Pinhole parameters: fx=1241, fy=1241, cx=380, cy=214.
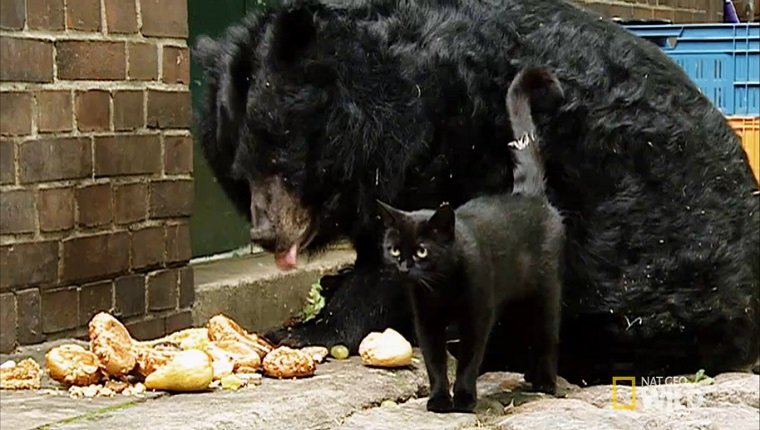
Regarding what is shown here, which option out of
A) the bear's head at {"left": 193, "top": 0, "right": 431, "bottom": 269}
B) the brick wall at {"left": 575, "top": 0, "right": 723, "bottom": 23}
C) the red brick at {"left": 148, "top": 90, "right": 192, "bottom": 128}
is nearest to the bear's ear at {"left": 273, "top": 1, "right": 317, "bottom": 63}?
the bear's head at {"left": 193, "top": 0, "right": 431, "bottom": 269}

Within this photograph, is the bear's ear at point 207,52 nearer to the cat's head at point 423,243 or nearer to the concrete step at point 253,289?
the concrete step at point 253,289

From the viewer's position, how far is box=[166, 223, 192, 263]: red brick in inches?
148

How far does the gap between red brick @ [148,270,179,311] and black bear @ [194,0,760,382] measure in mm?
760

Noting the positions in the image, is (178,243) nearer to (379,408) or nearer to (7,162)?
(7,162)

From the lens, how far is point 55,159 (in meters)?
3.26

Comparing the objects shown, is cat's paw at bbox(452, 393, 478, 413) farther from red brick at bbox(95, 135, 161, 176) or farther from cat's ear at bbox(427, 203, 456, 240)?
red brick at bbox(95, 135, 161, 176)

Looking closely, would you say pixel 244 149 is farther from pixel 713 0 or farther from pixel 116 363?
pixel 713 0

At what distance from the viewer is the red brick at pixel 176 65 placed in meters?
3.69

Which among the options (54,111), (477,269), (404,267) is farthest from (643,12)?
(404,267)

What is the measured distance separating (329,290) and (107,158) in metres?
0.73

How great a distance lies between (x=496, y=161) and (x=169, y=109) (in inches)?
49.2

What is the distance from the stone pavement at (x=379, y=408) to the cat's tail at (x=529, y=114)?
16.8 inches

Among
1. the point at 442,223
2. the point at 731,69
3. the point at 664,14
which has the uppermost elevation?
the point at 664,14

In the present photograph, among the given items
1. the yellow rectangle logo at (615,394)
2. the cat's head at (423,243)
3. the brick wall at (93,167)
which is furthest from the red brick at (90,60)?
the yellow rectangle logo at (615,394)
